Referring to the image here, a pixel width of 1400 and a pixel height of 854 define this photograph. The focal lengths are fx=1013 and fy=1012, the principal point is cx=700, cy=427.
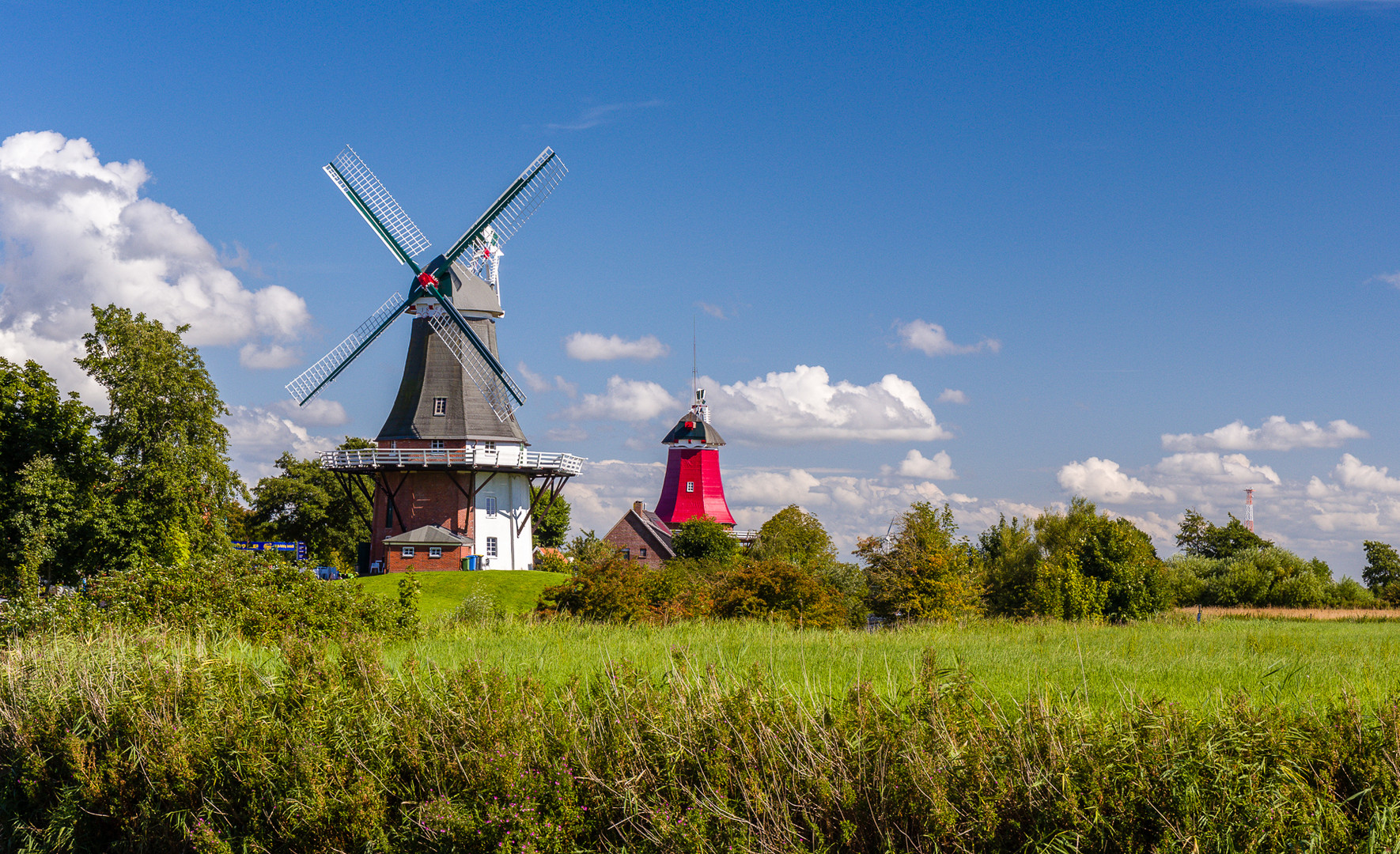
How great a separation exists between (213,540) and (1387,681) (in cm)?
3380

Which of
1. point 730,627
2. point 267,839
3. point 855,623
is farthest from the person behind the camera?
point 855,623

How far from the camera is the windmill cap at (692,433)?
59562 millimetres

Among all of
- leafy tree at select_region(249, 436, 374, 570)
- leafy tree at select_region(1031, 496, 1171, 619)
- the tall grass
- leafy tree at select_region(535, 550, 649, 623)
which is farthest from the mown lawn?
leafy tree at select_region(249, 436, 374, 570)

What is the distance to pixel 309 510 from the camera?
5062cm

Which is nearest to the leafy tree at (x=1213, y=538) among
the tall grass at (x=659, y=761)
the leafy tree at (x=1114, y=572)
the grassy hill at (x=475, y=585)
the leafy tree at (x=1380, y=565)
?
the leafy tree at (x=1380, y=565)

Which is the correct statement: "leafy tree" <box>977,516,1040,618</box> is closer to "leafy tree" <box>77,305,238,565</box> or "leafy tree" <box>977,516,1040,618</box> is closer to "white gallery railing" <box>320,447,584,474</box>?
"white gallery railing" <box>320,447,584,474</box>

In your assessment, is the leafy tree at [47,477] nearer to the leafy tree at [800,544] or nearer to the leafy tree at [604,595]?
the leafy tree at [604,595]

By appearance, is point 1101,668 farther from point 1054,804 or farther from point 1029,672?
point 1054,804

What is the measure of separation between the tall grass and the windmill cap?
5019 cm

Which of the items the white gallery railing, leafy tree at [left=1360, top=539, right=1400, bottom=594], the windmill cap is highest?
the windmill cap

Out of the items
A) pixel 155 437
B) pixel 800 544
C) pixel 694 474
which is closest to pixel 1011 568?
pixel 800 544

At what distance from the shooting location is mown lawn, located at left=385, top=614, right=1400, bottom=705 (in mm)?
6949

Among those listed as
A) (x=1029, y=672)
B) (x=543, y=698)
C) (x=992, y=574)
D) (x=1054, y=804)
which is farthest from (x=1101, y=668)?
(x=992, y=574)

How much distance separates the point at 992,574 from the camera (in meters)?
41.9
